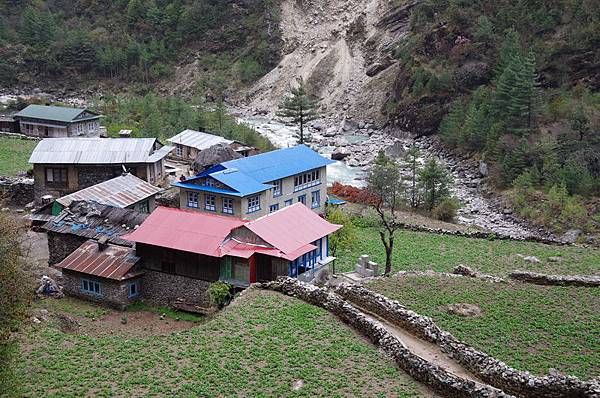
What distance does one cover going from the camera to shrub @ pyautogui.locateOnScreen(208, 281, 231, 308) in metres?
29.1

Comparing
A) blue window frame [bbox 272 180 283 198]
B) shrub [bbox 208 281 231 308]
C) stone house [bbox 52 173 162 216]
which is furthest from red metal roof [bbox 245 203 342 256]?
stone house [bbox 52 173 162 216]

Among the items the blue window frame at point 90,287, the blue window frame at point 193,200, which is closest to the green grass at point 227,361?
the blue window frame at point 90,287

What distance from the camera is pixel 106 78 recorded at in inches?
4409

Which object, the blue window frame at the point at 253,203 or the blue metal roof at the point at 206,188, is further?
the blue window frame at the point at 253,203

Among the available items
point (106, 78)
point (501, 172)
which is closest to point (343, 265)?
point (501, 172)

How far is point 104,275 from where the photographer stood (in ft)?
102

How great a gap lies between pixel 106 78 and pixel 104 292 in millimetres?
86796

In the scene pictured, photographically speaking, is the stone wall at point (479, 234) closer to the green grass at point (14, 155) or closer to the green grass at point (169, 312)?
the green grass at point (169, 312)

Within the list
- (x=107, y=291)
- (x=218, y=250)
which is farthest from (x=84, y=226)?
(x=218, y=250)

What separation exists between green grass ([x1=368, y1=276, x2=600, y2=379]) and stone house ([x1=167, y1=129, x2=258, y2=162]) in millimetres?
31499

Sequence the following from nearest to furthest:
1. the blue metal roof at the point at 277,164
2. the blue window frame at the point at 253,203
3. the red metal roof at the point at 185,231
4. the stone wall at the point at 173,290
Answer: the red metal roof at the point at 185,231 < the stone wall at the point at 173,290 < the blue window frame at the point at 253,203 < the blue metal roof at the point at 277,164

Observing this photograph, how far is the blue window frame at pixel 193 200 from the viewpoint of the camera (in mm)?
39562

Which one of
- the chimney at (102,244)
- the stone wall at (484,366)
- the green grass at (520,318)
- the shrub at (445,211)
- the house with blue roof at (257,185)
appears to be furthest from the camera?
the shrub at (445,211)

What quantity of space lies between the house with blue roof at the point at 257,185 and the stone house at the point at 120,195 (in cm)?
271
